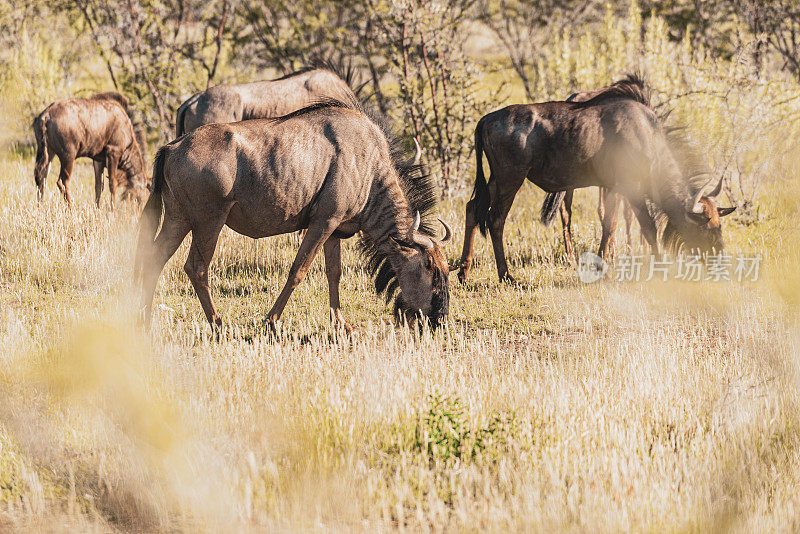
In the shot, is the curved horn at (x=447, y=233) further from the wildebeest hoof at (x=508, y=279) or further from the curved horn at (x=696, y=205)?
the curved horn at (x=696, y=205)

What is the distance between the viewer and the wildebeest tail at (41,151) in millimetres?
10875

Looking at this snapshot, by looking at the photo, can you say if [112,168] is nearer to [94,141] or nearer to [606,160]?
[94,141]

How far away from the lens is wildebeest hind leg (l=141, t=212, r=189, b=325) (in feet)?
20.2

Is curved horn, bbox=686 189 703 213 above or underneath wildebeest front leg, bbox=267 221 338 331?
underneath

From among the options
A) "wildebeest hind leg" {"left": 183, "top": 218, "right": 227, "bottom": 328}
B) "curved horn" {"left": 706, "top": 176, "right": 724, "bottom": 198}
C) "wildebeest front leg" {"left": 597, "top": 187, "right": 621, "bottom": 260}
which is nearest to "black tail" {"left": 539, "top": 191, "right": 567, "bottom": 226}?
"wildebeest front leg" {"left": 597, "top": 187, "right": 621, "bottom": 260}

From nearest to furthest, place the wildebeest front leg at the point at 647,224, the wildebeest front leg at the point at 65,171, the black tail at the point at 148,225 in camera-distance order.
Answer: the black tail at the point at 148,225
the wildebeest front leg at the point at 647,224
the wildebeest front leg at the point at 65,171

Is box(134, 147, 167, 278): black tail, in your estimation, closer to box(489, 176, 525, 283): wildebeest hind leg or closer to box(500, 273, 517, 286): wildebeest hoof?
box(489, 176, 525, 283): wildebeest hind leg

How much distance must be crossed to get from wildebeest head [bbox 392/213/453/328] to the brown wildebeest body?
3.98 meters

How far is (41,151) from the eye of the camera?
434 inches

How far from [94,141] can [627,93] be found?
288 inches

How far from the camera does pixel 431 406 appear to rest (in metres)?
4.42

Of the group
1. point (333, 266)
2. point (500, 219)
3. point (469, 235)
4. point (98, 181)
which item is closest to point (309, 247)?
point (333, 266)

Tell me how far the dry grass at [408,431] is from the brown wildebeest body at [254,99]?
408 cm

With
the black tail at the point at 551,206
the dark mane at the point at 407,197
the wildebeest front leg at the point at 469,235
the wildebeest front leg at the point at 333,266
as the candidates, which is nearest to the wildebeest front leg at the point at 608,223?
the black tail at the point at 551,206
